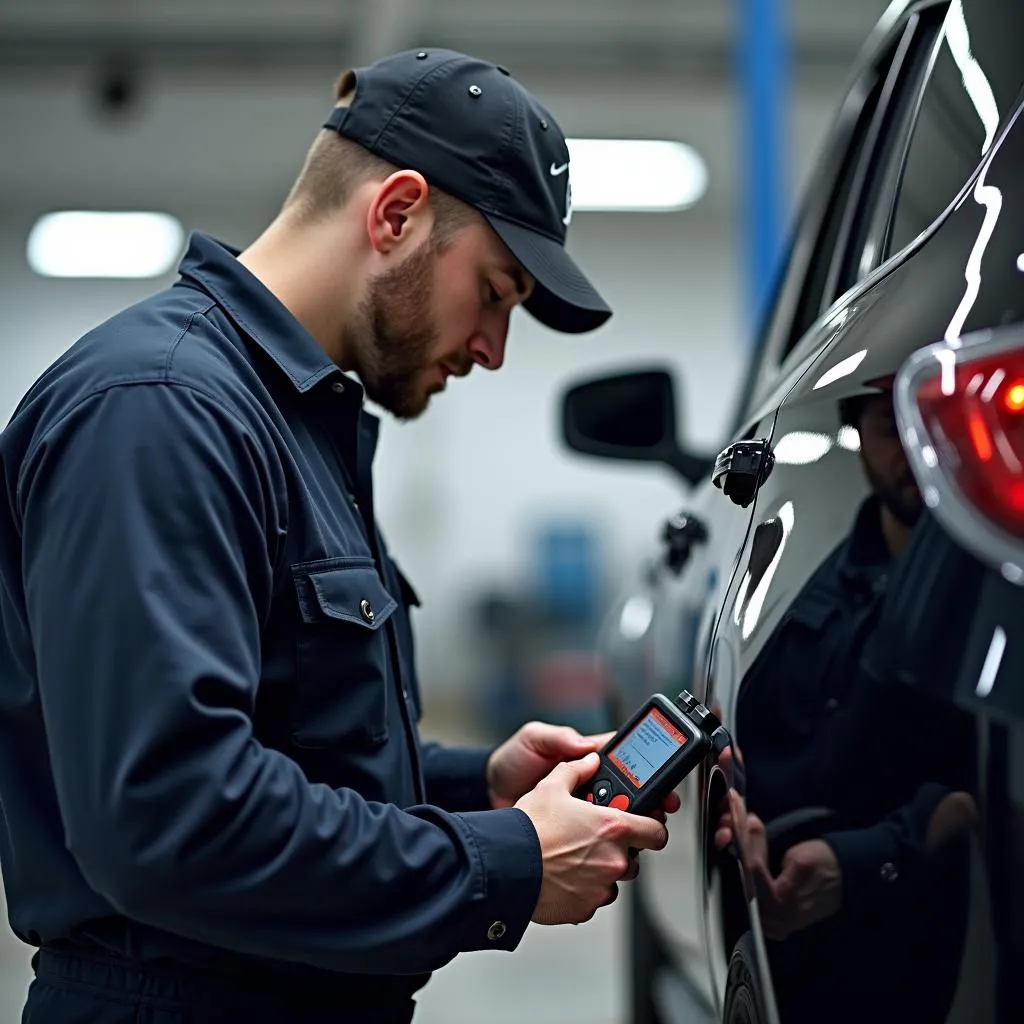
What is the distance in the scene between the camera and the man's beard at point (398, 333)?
158 centimetres

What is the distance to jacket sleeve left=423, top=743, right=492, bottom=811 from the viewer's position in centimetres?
182

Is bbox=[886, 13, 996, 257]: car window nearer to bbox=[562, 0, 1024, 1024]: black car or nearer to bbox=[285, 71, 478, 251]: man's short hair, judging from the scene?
bbox=[562, 0, 1024, 1024]: black car

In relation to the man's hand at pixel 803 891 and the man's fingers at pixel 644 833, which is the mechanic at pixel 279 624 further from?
the man's hand at pixel 803 891

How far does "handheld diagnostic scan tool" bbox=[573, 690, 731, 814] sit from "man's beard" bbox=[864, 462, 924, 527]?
341 millimetres

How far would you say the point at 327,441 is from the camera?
1.51 m

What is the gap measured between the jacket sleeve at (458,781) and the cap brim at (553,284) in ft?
1.89

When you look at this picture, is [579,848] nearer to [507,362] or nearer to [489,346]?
[489,346]

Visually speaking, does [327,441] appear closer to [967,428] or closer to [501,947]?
[501,947]

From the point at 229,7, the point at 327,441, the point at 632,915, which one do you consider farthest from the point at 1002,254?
the point at 229,7

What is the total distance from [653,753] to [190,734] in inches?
18.8

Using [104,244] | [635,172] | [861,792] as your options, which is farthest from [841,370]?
[104,244]

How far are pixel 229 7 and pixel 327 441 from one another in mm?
7790

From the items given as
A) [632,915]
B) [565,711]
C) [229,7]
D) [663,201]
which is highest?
[229,7]

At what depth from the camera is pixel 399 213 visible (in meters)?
1.56
